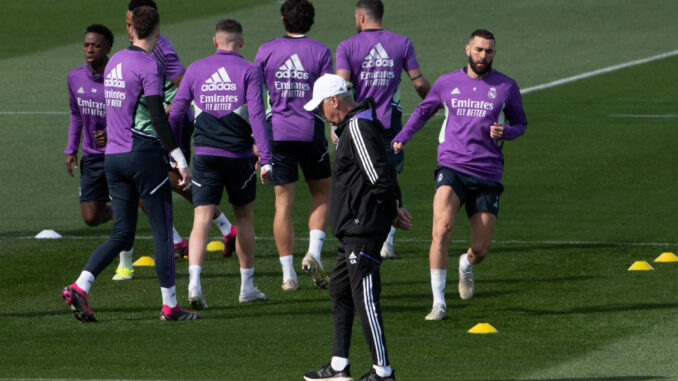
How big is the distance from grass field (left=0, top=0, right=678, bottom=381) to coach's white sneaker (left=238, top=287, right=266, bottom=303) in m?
0.10

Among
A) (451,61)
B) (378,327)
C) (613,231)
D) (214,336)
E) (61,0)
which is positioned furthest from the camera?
(61,0)

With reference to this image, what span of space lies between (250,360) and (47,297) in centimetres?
307

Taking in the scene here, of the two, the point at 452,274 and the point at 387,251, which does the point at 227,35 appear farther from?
the point at 387,251

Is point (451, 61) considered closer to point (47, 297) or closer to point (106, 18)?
point (106, 18)

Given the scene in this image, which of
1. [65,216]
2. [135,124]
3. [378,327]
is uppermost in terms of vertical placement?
[135,124]

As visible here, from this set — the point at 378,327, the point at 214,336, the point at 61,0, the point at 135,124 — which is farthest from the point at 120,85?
the point at 61,0

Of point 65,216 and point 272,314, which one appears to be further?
point 65,216

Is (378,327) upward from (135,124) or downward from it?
downward

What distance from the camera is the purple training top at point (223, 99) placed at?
11.4m

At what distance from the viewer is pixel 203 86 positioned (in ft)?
37.5

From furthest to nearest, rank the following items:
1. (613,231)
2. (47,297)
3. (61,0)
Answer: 1. (61,0)
2. (613,231)
3. (47,297)

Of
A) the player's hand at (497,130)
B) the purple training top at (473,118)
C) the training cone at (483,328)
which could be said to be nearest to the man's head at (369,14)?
the purple training top at (473,118)

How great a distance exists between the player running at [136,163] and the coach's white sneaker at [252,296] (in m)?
0.87

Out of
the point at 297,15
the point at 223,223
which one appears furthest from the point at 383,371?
the point at 223,223
